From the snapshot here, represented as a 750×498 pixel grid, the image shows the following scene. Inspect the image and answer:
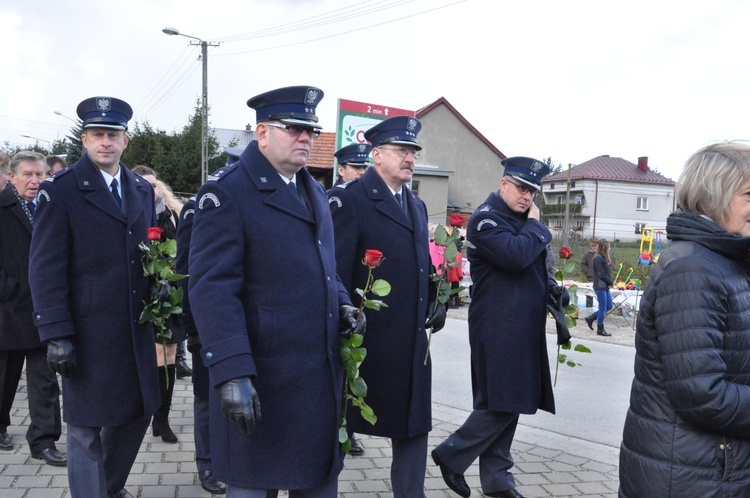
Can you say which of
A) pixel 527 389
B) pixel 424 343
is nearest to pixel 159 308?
pixel 424 343

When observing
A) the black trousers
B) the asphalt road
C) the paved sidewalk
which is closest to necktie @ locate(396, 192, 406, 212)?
the paved sidewalk

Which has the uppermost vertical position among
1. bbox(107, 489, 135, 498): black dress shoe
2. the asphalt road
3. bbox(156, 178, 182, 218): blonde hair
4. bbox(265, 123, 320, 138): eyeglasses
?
bbox(265, 123, 320, 138): eyeglasses

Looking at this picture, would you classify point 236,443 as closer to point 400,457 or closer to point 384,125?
point 400,457

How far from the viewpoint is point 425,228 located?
427 centimetres

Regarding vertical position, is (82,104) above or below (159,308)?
above

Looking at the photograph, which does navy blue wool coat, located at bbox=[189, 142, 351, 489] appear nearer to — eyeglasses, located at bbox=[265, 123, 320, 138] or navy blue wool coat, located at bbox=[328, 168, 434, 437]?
eyeglasses, located at bbox=[265, 123, 320, 138]

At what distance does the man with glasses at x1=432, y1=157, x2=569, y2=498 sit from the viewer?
441cm

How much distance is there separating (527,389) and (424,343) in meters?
0.81

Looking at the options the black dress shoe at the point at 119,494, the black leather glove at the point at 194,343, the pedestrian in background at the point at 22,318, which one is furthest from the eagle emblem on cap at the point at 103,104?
the black dress shoe at the point at 119,494

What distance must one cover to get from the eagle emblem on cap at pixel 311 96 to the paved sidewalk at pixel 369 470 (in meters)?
2.53

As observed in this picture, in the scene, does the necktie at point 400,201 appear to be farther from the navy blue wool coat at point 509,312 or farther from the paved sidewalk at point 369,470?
the paved sidewalk at point 369,470

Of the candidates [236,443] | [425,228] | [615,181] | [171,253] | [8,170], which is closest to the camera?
[236,443]

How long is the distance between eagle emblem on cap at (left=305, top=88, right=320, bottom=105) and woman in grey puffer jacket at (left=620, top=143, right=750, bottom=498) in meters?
1.47

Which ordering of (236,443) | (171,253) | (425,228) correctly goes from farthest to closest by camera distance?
(425,228) → (171,253) → (236,443)
